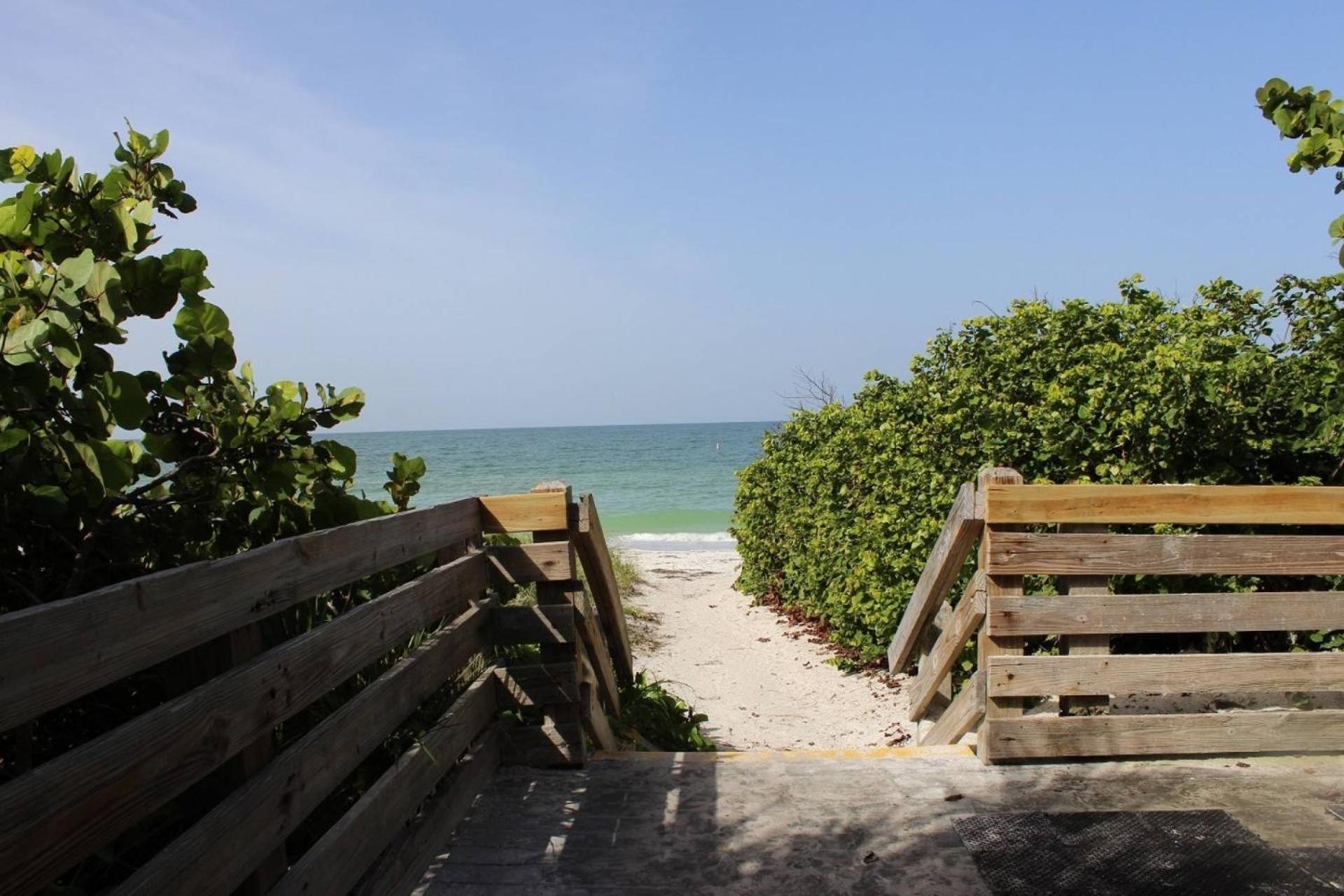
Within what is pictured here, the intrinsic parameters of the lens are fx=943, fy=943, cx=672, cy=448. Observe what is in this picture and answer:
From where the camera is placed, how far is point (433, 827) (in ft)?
10.1

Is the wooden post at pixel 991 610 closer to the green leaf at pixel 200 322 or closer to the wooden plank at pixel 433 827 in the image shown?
the wooden plank at pixel 433 827

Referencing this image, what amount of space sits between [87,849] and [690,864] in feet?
6.46

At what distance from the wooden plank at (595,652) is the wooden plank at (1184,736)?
5.64ft

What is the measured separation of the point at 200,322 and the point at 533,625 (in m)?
1.96

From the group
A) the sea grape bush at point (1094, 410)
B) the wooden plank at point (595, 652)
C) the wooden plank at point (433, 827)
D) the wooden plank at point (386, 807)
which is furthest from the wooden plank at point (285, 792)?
the sea grape bush at point (1094, 410)

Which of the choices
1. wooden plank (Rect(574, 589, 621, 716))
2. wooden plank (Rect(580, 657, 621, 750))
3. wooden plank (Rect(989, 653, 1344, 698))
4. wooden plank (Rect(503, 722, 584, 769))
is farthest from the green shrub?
wooden plank (Rect(989, 653, 1344, 698))

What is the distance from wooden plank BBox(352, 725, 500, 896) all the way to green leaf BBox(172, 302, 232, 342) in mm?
1535

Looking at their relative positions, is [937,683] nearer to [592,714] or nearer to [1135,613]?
[1135,613]

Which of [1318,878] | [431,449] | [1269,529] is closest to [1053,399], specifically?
[1269,529]

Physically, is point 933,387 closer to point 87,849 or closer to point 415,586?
point 415,586

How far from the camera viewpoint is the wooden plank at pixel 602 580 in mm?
4168

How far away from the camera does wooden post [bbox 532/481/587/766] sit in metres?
3.93

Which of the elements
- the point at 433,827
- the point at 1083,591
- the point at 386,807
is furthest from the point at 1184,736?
the point at 386,807

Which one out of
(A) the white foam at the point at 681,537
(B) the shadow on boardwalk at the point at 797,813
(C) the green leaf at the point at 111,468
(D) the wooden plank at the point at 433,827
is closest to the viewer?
(C) the green leaf at the point at 111,468
